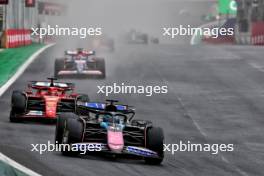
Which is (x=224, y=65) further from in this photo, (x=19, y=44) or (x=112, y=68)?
(x=19, y=44)

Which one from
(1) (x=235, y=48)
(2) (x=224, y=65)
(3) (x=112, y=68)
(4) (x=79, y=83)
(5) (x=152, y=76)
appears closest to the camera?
(4) (x=79, y=83)

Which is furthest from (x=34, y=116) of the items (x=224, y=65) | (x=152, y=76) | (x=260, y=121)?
(x=224, y=65)

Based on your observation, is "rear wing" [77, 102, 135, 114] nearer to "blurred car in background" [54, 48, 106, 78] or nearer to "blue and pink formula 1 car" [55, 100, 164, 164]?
"blue and pink formula 1 car" [55, 100, 164, 164]

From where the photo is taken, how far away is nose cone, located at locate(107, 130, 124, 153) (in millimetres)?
14237

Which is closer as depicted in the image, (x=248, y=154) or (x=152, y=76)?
(x=248, y=154)

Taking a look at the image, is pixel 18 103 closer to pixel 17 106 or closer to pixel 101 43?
pixel 17 106

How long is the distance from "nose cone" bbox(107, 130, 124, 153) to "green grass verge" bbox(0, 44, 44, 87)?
1388 centimetres

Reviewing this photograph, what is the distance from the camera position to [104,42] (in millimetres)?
43594

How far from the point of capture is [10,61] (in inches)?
1458

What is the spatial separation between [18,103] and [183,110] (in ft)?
19.4

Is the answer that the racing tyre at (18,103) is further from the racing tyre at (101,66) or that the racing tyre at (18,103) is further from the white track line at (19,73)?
the racing tyre at (101,66)

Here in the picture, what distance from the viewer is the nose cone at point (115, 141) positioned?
1424 cm

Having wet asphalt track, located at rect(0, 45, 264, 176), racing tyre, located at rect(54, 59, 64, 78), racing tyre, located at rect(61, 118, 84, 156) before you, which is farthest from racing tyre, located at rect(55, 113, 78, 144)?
racing tyre, located at rect(54, 59, 64, 78)

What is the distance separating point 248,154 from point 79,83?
13.4 metres
